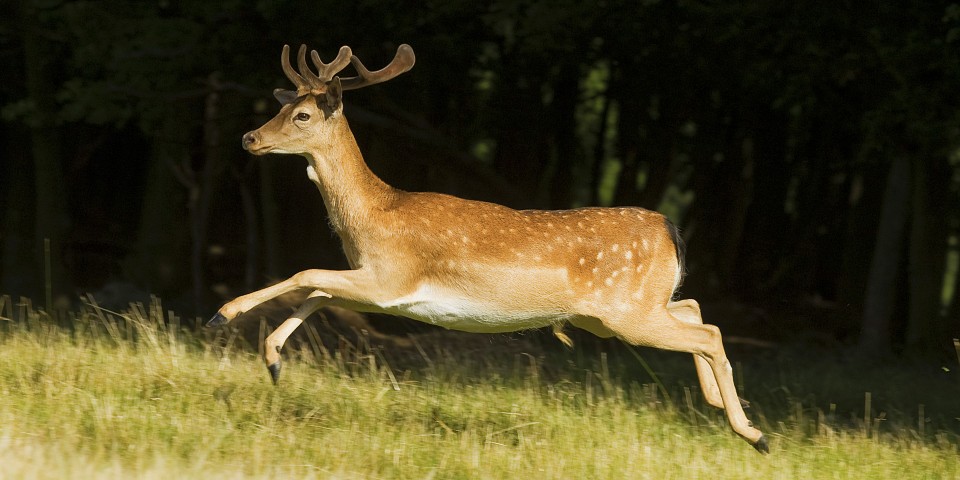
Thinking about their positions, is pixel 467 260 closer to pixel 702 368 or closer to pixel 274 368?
pixel 274 368

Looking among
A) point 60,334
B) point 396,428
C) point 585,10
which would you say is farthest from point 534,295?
point 585,10

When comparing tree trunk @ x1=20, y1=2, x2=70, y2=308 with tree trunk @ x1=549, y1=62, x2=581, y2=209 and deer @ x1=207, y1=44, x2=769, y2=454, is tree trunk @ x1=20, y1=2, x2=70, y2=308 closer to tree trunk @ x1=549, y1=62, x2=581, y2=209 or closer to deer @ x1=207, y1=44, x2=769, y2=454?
tree trunk @ x1=549, y1=62, x2=581, y2=209

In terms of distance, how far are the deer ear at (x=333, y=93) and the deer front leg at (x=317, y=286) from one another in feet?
2.98

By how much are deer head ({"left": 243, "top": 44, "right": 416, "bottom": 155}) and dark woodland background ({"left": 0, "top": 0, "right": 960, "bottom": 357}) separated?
234 inches

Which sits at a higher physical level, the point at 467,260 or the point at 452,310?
the point at 467,260

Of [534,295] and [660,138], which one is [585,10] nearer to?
[660,138]

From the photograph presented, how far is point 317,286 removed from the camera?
6.71 metres

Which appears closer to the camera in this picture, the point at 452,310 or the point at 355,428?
the point at 355,428

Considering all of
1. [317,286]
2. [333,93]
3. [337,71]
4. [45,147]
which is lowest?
[317,286]

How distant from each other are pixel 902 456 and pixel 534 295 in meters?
2.27

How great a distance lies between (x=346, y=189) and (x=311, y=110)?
1.47 ft

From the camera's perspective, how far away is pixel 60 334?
856 centimetres

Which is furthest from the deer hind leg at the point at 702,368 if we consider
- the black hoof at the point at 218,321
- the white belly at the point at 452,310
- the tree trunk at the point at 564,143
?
Result: the tree trunk at the point at 564,143

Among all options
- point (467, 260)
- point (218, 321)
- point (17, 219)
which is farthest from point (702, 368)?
Result: point (17, 219)
